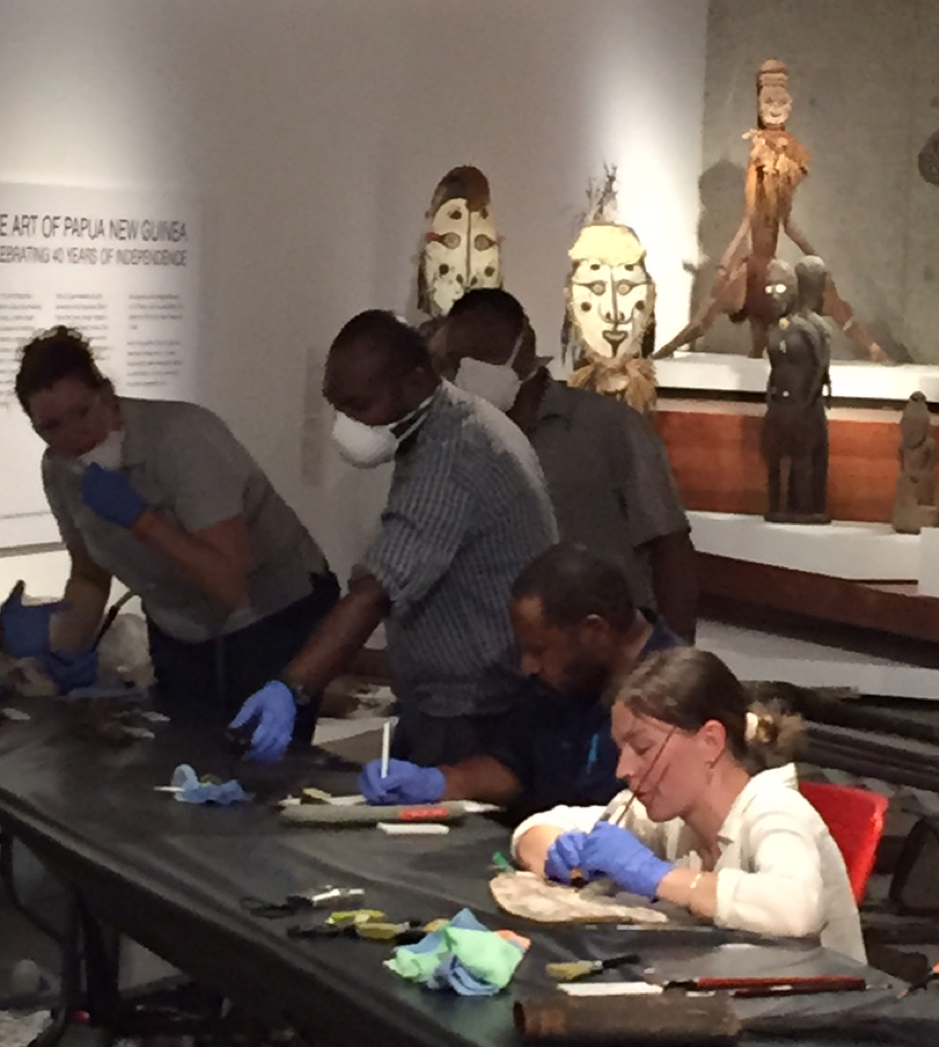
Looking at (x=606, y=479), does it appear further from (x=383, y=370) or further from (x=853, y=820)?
(x=853, y=820)

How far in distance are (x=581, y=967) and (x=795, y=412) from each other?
3.65m

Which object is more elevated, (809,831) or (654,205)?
(654,205)

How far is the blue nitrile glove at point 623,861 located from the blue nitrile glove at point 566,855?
0.01 m

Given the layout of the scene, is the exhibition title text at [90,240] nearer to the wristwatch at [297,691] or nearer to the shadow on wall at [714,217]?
the wristwatch at [297,691]

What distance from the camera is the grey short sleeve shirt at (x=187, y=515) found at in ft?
11.3

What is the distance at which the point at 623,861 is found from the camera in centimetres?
226

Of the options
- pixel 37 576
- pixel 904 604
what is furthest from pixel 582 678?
pixel 904 604

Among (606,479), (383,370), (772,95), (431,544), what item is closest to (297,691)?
(431,544)

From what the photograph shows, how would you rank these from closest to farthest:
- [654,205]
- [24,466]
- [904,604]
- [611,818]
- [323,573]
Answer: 1. [611,818]
2. [323,573]
3. [24,466]
4. [904,604]
5. [654,205]

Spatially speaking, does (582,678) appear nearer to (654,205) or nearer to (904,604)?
(904,604)

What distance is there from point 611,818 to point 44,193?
2.50m

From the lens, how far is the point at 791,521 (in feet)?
18.3

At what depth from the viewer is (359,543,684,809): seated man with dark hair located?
2.72m

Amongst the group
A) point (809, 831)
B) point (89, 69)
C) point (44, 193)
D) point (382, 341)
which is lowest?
point (809, 831)
